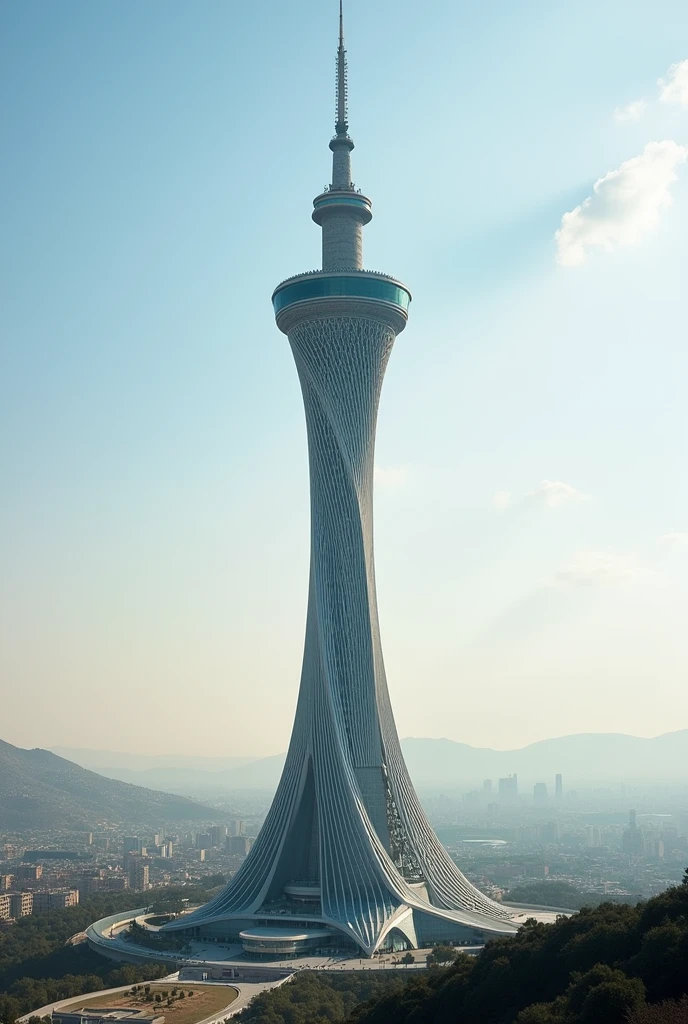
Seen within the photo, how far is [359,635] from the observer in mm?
60125

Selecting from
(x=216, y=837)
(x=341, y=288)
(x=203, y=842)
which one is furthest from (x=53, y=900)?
(x=216, y=837)

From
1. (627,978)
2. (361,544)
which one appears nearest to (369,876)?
(361,544)

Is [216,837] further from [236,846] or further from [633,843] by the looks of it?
[633,843]

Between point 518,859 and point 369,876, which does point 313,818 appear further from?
point 518,859

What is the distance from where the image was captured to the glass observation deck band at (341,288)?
62.3 meters

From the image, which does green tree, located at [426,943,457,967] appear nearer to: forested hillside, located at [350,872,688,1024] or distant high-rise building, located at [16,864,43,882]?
forested hillside, located at [350,872,688,1024]

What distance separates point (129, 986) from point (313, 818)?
16.4 m

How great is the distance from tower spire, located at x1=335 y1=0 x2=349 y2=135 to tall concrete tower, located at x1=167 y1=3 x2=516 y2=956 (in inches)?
330

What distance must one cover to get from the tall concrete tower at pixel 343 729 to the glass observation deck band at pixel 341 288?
0.21ft

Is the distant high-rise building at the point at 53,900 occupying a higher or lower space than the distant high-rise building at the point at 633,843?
lower

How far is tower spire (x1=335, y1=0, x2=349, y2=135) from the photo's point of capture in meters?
67.5

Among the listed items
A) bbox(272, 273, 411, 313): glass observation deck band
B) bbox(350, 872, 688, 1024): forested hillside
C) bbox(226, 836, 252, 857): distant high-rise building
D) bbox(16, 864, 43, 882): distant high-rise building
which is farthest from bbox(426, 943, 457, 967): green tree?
bbox(226, 836, 252, 857): distant high-rise building

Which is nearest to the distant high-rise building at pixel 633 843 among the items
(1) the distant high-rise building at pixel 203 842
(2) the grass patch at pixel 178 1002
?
(1) the distant high-rise building at pixel 203 842

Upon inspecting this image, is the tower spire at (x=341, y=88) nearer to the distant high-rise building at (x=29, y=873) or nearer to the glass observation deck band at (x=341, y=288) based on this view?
the glass observation deck band at (x=341, y=288)
